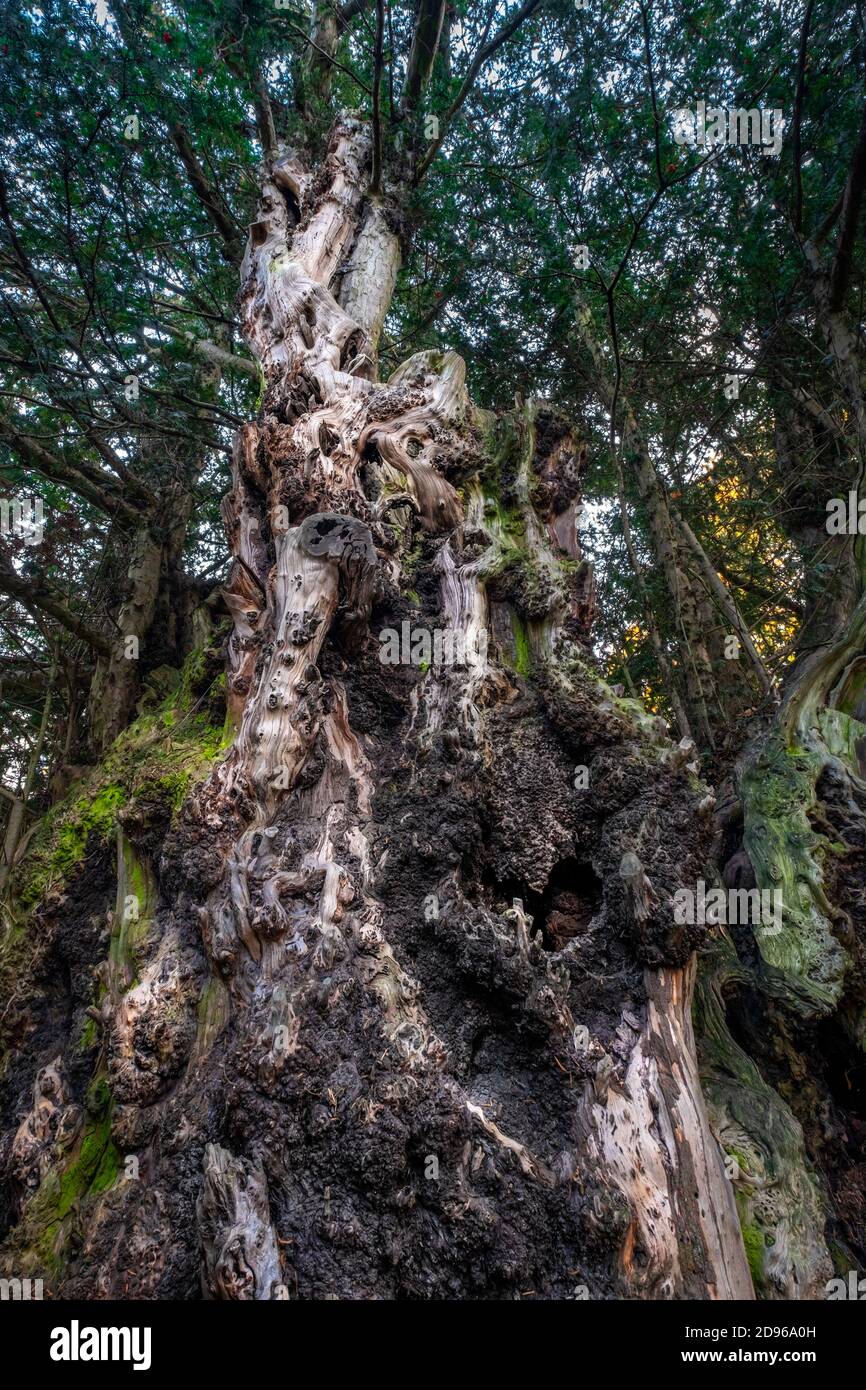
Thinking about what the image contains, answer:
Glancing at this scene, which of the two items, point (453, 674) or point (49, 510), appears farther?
point (49, 510)

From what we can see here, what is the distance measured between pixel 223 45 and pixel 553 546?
445 centimetres

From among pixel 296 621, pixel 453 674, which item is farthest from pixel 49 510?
pixel 453 674

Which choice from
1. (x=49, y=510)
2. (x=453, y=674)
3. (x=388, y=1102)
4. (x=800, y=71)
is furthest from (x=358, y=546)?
(x=49, y=510)

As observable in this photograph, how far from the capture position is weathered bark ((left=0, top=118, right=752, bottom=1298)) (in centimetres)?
189

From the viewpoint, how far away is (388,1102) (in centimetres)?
199

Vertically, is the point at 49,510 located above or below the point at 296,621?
above

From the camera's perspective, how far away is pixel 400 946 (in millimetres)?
2469

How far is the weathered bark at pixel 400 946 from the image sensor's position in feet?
6.20

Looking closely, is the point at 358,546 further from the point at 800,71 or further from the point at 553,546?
the point at 800,71

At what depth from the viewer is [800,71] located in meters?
4.05

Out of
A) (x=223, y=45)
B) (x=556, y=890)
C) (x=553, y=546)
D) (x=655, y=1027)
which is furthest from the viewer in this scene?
(x=223, y=45)

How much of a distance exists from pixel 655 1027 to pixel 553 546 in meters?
2.50

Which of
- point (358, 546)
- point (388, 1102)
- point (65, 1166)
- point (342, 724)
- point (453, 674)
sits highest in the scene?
point (358, 546)
